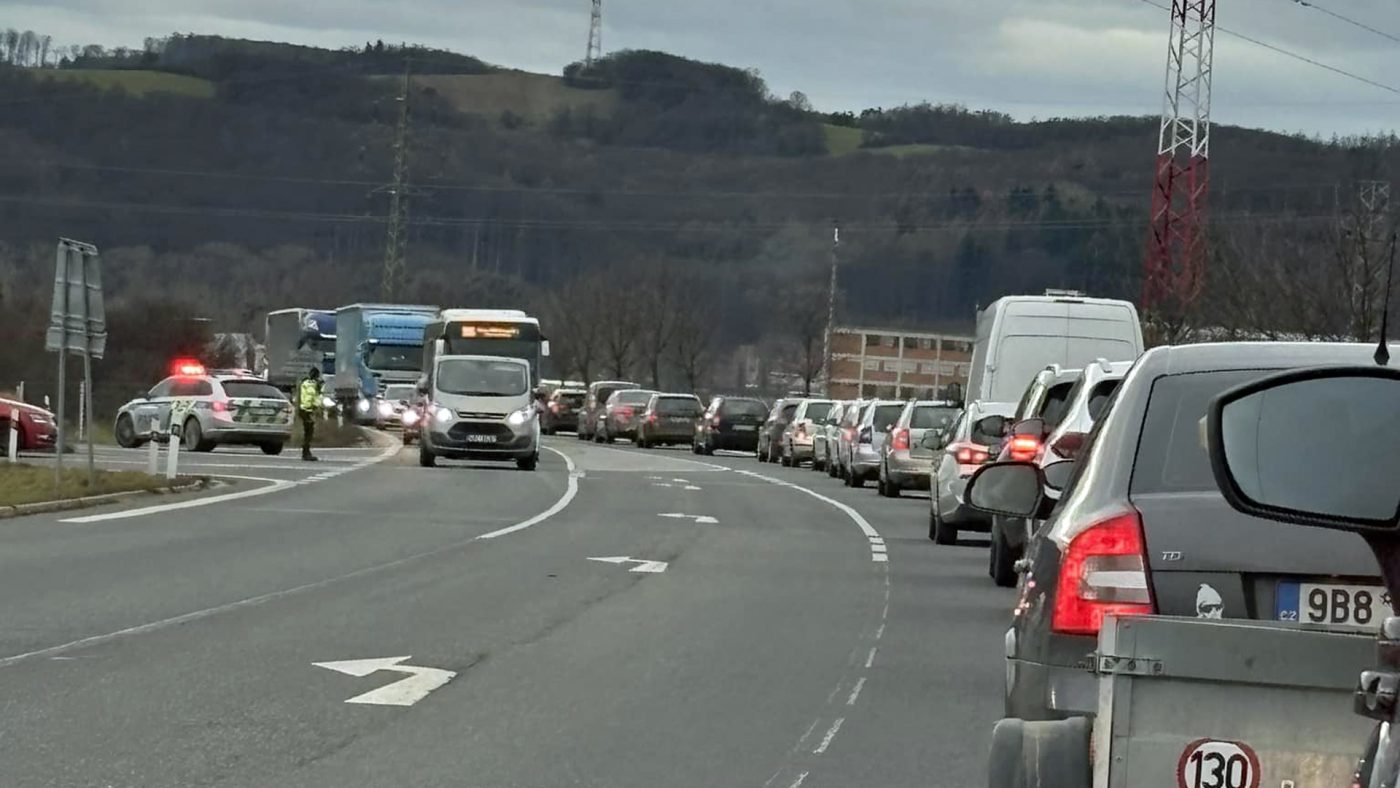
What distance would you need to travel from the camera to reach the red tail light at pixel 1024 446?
19.7 meters

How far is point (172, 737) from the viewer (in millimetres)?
9742

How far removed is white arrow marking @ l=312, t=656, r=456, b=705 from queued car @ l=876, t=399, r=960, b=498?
23106 millimetres

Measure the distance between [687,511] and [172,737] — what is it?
2137 centimetres

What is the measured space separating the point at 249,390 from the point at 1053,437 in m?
32.4

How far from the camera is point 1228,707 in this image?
16.0ft

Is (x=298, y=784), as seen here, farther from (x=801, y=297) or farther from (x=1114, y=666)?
(x=801, y=297)

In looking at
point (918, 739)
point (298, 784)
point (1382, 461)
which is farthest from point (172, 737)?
point (1382, 461)

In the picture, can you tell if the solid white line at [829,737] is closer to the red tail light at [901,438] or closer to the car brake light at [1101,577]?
the car brake light at [1101,577]

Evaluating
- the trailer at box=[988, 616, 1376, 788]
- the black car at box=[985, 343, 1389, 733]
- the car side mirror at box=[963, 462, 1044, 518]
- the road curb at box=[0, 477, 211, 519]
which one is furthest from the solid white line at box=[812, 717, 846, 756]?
the road curb at box=[0, 477, 211, 519]

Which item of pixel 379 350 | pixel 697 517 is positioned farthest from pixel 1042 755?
pixel 379 350

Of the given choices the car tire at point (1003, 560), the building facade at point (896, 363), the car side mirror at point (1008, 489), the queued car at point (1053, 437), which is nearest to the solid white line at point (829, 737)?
the car side mirror at point (1008, 489)

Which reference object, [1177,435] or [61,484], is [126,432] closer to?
[61,484]

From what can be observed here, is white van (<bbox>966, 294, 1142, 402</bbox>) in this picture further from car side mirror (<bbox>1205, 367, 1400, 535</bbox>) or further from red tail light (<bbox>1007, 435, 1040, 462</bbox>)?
car side mirror (<bbox>1205, 367, 1400, 535</bbox>)

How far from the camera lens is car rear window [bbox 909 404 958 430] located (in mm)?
35969
